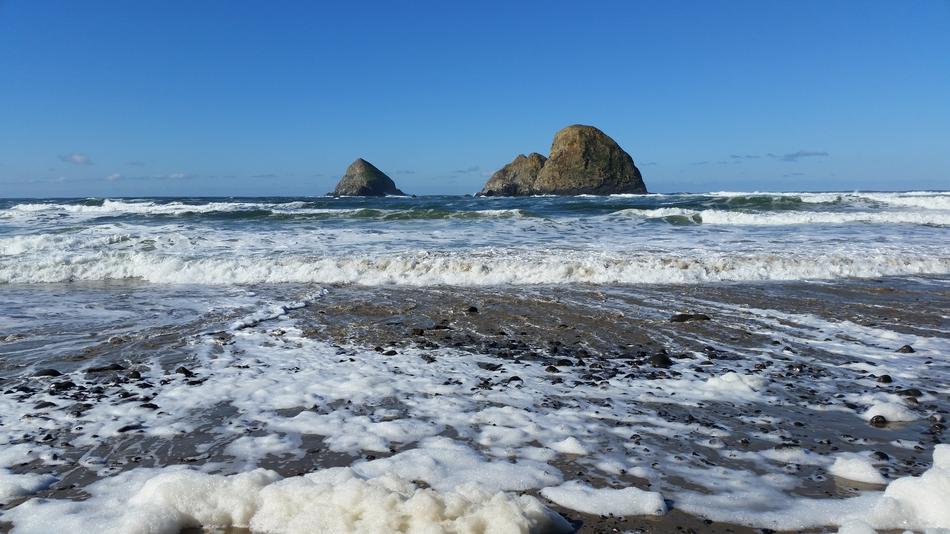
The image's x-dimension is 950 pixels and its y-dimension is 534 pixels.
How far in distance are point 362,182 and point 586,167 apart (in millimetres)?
31923

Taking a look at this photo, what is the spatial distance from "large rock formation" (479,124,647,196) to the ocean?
166 ft

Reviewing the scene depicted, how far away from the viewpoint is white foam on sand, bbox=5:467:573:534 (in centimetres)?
235

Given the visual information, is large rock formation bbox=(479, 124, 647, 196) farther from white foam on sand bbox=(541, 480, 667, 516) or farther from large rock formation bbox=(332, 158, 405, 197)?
white foam on sand bbox=(541, 480, 667, 516)

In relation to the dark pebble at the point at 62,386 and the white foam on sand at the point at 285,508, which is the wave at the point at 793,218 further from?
the white foam on sand at the point at 285,508

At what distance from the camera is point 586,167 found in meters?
60.7

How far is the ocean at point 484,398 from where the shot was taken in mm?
2604

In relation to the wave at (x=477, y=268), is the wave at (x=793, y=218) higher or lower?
higher

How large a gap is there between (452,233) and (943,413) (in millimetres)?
14091

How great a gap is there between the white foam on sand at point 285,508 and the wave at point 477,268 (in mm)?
7336

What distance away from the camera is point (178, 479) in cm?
272

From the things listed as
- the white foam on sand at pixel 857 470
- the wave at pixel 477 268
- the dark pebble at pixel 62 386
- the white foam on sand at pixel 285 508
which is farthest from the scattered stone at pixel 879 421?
the wave at pixel 477 268

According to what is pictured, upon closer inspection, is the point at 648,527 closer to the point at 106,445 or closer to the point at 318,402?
the point at 318,402

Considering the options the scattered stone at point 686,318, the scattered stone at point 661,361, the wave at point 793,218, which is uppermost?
the wave at point 793,218

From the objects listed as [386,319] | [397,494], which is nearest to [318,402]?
[397,494]
